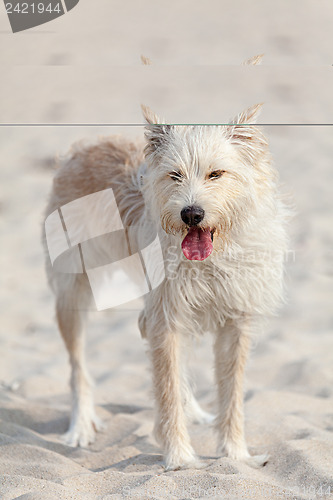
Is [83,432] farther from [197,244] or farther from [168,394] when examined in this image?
[197,244]

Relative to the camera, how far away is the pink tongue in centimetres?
318

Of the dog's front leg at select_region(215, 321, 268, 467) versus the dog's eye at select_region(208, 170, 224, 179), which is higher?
the dog's eye at select_region(208, 170, 224, 179)

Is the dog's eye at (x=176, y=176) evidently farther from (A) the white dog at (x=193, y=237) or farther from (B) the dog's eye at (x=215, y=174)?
(B) the dog's eye at (x=215, y=174)

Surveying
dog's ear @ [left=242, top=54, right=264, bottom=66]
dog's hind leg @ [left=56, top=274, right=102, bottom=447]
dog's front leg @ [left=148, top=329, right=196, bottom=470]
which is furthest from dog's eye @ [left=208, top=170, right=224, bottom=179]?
dog's hind leg @ [left=56, top=274, right=102, bottom=447]

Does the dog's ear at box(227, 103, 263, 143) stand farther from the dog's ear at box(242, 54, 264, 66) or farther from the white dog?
the dog's ear at box(242, 54, 264, 66)

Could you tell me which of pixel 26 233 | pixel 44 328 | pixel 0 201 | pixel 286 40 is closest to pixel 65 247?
pixel 286 40

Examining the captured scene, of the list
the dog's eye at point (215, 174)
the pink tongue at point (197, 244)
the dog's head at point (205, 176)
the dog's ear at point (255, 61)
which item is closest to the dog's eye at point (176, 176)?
the dog's head at point (205, 176)

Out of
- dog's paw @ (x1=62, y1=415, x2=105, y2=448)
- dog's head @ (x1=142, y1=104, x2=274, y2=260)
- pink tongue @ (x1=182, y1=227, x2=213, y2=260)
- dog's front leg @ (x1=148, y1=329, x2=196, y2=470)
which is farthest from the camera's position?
dog's paw @ (x1=62, y1=415, x2=105, y2=448)

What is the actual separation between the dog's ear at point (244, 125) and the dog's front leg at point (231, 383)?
45.4 inches

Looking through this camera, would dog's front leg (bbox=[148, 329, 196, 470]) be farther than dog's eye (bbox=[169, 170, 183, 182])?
Yes

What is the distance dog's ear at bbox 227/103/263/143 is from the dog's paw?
7.90 ft

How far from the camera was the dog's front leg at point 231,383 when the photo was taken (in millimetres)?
3842

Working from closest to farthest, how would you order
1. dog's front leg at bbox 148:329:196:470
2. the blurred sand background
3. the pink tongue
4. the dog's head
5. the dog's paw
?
the blurred sand background
the dog's head
the pink tongue
dog's front leg at bbox 148:329:196:470
the dog's paw

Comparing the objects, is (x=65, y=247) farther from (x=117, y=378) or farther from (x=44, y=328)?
(x=44, y=328)
